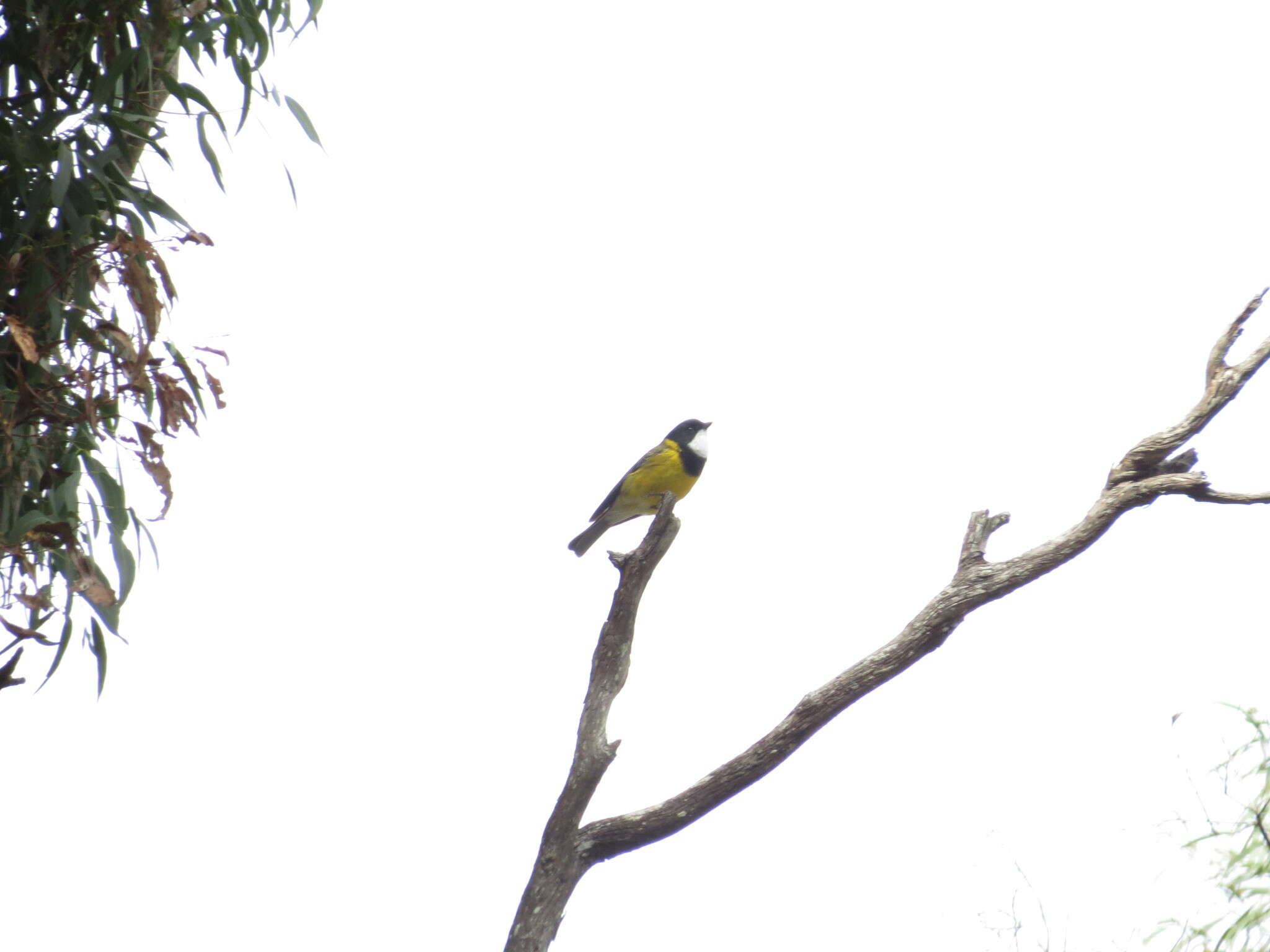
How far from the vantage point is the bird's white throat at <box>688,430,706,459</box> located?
6.54m

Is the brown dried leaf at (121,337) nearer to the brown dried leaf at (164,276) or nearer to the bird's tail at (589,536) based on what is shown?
the brown dried leaf at (164,276)

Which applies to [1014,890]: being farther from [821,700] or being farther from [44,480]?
[44,480]

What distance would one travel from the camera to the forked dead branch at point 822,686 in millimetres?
3148

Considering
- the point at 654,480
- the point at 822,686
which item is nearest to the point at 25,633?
the point at 822,686

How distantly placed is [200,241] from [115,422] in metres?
0.60

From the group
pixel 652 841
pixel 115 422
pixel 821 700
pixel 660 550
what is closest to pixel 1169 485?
pixel 821 700

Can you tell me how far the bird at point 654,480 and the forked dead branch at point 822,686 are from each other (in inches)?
110

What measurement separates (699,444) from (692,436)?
83 mm

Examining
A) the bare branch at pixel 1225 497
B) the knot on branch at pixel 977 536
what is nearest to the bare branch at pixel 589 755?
the knot on branch at pixel 977 536

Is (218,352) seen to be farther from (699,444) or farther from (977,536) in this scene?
(699,444)

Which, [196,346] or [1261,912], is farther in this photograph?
[1261,912]

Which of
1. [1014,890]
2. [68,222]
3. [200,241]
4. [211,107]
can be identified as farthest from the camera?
[1014,890]

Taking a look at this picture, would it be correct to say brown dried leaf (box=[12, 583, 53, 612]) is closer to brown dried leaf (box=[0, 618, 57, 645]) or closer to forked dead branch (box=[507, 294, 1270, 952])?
brown dried leaf (box=[0, 618, 57, 645])

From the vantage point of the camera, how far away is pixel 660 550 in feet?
11.4
